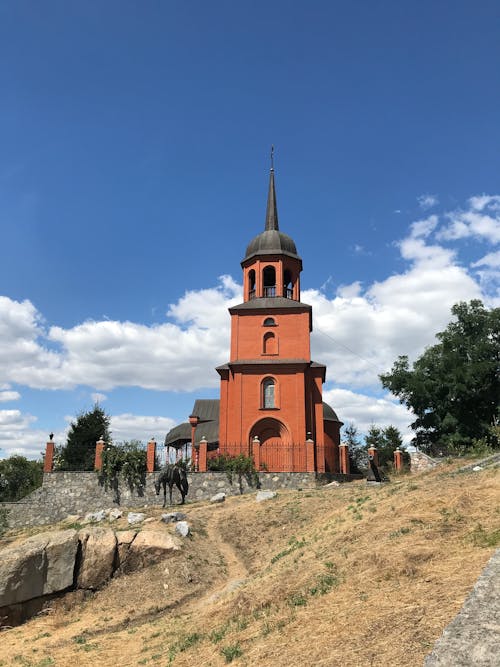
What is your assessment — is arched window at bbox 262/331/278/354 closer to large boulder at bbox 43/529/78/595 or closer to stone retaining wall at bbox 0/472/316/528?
stone retaining wall at bbox 0/472/316/528

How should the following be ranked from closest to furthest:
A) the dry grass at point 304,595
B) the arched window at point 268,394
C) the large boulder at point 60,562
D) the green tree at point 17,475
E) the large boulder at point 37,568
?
1. the dry grass at point 304,595
2. the large boulder at point 37,568
3. the large boulder at point 60,562
4. the arched window at point 268,394
5. the green tree at point 17,475

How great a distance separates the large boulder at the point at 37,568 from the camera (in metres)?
13.3

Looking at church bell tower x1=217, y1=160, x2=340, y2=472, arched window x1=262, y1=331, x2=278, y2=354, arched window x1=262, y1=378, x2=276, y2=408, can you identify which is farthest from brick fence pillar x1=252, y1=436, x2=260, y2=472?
arched window x1=262, y1=331, x2=278, y2=354

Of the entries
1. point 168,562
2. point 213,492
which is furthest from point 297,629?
point 213,492

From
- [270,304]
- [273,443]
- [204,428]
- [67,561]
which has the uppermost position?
[270,304]

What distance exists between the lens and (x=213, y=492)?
1001 inches

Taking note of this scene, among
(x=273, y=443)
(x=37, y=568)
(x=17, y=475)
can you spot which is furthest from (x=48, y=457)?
(x=17, y=475)

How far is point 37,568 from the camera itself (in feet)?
45.2

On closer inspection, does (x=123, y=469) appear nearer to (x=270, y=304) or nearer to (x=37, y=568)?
(x=37, y=568)

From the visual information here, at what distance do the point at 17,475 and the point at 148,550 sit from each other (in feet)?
126

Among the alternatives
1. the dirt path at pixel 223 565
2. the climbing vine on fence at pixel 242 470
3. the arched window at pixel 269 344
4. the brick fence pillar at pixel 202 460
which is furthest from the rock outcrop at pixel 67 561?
the arched window at pixel 269 344

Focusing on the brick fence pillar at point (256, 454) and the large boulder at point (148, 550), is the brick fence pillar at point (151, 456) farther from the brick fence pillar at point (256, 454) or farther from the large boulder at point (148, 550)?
the large boulder at point (148, 550)

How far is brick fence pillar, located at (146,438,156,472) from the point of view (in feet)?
85.0

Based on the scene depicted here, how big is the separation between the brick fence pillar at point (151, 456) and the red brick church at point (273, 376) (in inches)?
171
